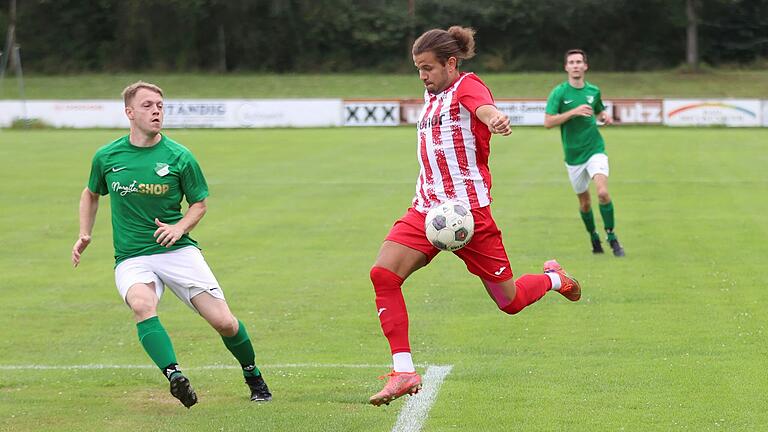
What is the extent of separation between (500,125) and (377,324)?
426 centimetres

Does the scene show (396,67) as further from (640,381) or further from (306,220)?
(640,381)

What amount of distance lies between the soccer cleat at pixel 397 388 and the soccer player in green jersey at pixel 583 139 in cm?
785

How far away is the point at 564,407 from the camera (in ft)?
24.1

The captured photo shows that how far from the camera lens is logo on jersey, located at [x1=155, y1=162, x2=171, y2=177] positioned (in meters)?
7.40

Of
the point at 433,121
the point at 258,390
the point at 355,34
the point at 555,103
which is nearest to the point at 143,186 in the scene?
the point at 258,390

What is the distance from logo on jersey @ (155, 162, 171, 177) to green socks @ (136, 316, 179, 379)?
2.97 ft

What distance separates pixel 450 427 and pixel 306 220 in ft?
38.3

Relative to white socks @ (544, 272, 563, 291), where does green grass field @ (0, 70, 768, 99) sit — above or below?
below

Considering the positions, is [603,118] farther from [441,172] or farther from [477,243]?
[441,172]

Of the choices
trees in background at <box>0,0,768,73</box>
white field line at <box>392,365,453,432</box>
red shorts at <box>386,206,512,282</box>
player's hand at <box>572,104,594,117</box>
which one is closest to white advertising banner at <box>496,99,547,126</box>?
trees in background at <box>0,0,768,73</box>

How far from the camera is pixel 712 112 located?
4144 cm

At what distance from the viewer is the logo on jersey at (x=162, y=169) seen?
7.40 metres

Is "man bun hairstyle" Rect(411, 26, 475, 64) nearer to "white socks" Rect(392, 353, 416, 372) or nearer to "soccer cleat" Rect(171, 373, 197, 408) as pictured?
"white socks" Rect(392, 353, 416, 372)

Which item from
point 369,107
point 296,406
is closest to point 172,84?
point 369,107
